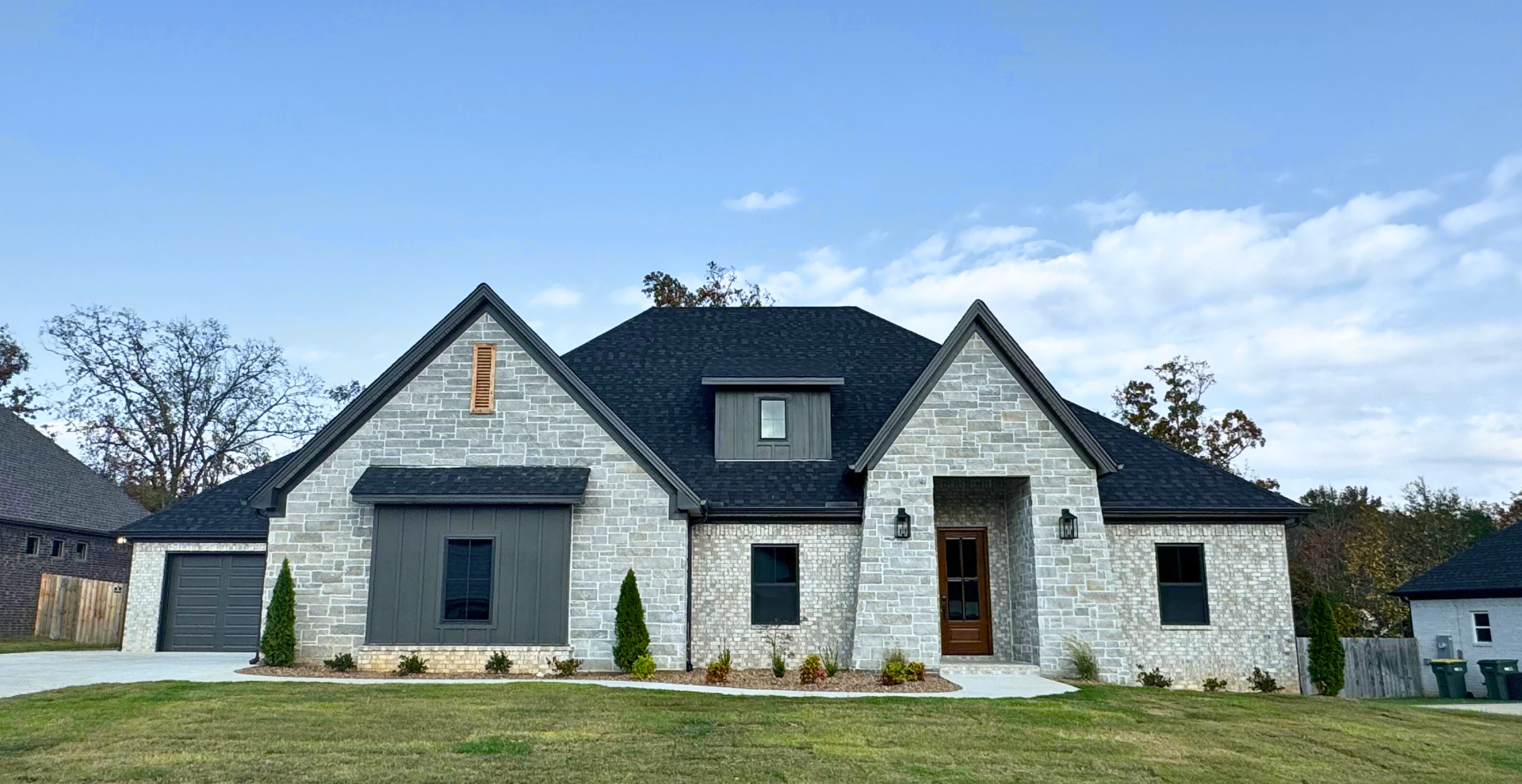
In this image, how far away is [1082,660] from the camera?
52.5 feet

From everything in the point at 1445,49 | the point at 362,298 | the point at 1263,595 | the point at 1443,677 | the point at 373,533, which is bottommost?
the point at 1443,677

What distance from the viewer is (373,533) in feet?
53.6

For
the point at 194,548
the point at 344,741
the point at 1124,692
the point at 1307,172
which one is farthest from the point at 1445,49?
the point at 194,548

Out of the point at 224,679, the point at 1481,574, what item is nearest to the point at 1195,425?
the point at 1481,574

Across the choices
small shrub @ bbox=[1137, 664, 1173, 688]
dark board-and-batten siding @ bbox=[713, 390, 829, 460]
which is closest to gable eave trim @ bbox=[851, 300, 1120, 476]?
dark board-and-batten siding @ bbox=[713, 390, 829, 460]

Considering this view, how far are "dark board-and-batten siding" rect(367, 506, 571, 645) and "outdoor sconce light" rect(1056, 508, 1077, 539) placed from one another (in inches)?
331

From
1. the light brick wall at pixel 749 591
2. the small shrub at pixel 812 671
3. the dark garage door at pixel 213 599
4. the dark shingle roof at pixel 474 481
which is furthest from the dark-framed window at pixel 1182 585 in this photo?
the dark garage door at pixel 213 599

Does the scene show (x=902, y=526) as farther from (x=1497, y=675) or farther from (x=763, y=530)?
(x=1497, y=675)

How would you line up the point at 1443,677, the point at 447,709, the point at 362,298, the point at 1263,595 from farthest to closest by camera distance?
the point at 362,298
the point at 1443,677
the point at 1263,595
the point at 447,709

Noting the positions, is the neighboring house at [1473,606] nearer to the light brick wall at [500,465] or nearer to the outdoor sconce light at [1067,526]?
the outdoor sconce light at [1067,526]

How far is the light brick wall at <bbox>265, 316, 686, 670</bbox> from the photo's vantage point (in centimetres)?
1617

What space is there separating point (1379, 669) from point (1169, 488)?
656 cm

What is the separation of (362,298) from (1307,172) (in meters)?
20.6

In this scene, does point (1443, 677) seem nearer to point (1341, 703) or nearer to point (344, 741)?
point (1341, 703)
